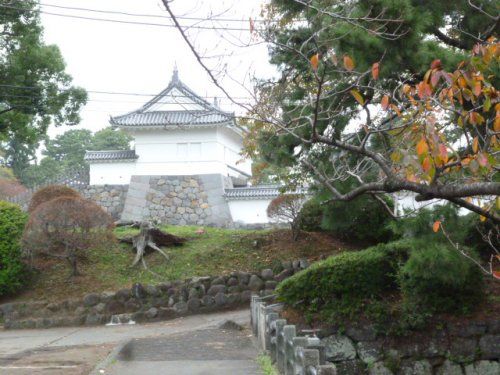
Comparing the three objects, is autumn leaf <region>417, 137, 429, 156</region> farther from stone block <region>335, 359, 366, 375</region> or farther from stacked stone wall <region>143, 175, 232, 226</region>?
stacked stone wall <region>143, 175, 232, 226</region>

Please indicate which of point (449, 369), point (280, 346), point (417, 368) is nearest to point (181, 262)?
point (417, 368)

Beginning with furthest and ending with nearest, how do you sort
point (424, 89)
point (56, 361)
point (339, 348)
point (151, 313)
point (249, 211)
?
point (249, 211)
point (151, 313)
point (56, 361)
point (339, 348)
point (424, 89)

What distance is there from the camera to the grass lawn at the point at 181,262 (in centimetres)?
1761

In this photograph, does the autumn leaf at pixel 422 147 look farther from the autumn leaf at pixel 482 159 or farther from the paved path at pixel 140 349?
the paved path at pixel 140 349

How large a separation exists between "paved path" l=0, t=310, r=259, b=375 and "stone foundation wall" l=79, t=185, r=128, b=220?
9968mm

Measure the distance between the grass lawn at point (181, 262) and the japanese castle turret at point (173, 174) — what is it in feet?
15.8

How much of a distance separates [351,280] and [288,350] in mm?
3340

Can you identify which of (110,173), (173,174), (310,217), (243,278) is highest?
(110,173)

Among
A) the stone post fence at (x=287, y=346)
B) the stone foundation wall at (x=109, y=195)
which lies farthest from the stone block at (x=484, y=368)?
the stone foundation wall at (x=109, y=195)

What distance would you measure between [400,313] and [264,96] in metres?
4.54

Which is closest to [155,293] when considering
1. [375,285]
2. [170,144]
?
[375,285]

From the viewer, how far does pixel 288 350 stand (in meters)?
7.50

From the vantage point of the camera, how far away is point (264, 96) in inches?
285

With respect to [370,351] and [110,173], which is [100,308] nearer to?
[370,351]
